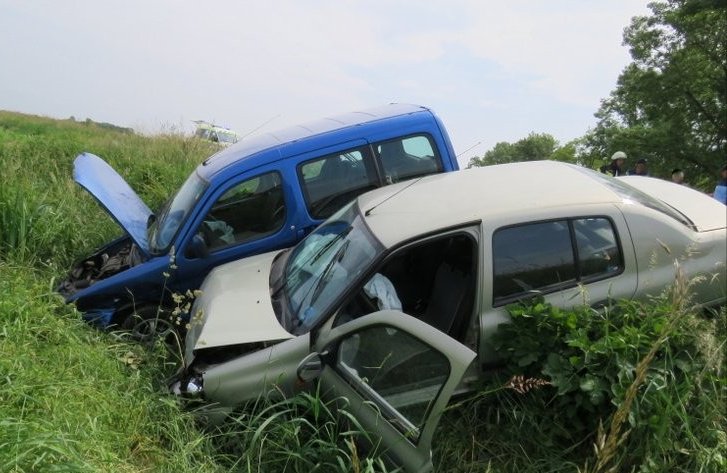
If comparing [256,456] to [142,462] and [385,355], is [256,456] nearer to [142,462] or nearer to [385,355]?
[142,462]

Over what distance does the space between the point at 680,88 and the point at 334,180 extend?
82.4ft

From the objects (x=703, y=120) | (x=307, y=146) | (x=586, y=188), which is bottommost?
(x=703, y=120)

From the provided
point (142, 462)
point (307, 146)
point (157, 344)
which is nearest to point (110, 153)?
point (307, 146)

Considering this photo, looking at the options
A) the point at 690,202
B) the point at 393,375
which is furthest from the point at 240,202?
the point at 690,202

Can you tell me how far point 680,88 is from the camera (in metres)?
24.2

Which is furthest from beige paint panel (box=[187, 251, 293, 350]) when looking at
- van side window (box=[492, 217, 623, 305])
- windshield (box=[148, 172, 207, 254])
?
van side window (box=[492, 217, 623, 305])

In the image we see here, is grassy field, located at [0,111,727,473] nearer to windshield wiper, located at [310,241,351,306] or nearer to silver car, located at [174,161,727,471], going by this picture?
silver car, located at [174,161,727,471]

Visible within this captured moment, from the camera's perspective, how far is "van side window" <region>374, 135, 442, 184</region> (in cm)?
498

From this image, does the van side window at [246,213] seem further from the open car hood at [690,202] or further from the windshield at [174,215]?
the open car hood at [690,202]

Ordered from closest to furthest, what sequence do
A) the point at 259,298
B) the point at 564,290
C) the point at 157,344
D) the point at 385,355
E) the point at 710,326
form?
the point at 385,355, the point at 710,326, the point at 564,290, the point at 259,298, the point at 157,344

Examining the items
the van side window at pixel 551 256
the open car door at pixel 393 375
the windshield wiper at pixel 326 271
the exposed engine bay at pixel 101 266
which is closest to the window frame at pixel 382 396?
the open car door at pixel 393 375

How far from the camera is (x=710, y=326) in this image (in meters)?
3.11

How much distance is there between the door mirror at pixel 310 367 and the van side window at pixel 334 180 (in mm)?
2098

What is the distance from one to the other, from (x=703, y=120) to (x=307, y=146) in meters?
25.4
